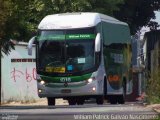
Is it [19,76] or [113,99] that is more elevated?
[19,76]

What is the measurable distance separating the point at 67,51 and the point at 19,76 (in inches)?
529

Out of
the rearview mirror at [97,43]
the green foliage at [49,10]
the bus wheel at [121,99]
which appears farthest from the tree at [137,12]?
the rearview mirror at [97,43]

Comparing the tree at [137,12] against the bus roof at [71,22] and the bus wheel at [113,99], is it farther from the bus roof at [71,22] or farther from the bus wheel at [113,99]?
the bus roof at [71,22]

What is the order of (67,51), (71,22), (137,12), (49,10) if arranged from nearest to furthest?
1. (67,51)
2. (71,22)
3. (49,10)
4. (137,12)

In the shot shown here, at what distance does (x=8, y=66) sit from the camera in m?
39.1

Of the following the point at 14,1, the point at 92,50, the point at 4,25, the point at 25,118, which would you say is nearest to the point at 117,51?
the point at 92,50

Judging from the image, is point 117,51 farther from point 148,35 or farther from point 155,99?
point 148,35

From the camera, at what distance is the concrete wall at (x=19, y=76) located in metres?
38.9

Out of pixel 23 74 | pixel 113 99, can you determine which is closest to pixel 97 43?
pixel 113 99

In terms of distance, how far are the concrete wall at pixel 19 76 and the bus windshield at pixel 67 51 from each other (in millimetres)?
12395

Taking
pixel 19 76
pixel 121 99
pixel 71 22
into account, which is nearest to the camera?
pixel 71 22

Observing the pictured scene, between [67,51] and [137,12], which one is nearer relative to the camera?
[67,51]

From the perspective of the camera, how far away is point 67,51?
26328 millimetres

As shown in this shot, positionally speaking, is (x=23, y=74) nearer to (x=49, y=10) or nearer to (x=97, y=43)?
(x=49, y=10)
